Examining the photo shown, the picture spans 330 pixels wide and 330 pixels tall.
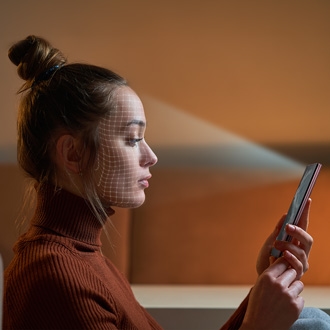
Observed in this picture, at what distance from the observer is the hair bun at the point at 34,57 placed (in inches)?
48.1

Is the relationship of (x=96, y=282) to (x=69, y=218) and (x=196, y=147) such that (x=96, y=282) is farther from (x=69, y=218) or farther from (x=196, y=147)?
(x=196, y=147)

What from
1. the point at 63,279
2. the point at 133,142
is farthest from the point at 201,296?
the point at 63,279

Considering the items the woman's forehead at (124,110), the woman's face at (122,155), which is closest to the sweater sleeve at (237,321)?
the woman's face at (122,155)

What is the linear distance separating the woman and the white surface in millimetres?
657

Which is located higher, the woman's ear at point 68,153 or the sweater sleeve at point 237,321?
the woman's ear at point 68,153

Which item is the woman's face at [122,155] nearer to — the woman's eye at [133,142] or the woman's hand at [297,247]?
the woman's eye at [133,142]

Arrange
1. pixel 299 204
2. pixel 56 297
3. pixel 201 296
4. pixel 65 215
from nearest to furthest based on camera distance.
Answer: pixel 56 297 < pixel 65 215 < pixel 299 204 < pixel 201 296

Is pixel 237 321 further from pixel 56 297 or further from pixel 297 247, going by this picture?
pixel 56 297

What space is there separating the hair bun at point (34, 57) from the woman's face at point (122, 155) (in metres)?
0.14

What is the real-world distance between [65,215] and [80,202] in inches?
1.3

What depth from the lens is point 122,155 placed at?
116cm

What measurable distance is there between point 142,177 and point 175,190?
1.08 metres

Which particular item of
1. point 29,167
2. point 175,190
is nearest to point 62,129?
point 29,167

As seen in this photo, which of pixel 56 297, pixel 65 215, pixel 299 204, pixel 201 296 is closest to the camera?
pixel 56 297
